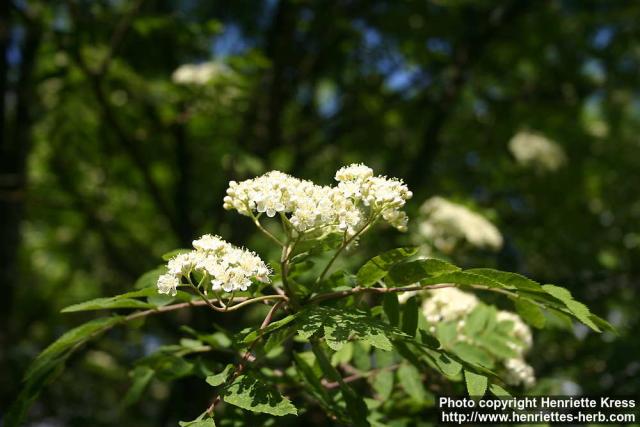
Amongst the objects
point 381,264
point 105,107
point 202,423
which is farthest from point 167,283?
point 105,107

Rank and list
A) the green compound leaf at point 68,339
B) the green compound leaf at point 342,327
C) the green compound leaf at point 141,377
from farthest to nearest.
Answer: the green compound leaf at point 141,377
the green compound leaf at point 68,339
the green compound leaf at point 342,327

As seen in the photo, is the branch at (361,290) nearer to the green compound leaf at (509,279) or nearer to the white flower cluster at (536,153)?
the green compound leaf at (509,279)

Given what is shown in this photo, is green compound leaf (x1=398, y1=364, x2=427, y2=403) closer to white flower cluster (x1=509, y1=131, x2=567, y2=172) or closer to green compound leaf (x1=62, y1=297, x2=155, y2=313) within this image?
green compound leaf (x1=62, y1=297, x2=155, y2=313)

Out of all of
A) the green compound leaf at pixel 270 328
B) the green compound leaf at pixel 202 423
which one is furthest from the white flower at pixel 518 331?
the green compound leaf at pixel 202 423

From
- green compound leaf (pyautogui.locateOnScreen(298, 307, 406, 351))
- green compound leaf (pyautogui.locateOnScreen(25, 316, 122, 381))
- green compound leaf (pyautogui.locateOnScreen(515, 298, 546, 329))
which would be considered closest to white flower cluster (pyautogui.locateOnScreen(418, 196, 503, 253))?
green compound leaf (pyautogui.locateOnScreen(515, 298, 546, 329))

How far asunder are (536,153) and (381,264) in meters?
3.98

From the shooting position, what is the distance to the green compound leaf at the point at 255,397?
144 centimetres

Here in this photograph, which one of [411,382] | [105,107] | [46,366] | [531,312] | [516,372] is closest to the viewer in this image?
[531,312]

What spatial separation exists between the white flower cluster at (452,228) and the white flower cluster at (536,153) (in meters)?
1.86

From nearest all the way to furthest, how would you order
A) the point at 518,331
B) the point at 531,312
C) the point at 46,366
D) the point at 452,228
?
1. the point at 531,312
2. the point at 46,366
3. the point at 518,331
4. the point at 452,228

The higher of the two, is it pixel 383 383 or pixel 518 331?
pixel 518 331

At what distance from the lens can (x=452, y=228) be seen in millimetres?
3449

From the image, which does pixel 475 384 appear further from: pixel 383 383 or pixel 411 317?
pixel 383 383

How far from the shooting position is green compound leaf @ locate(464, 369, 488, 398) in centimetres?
158
